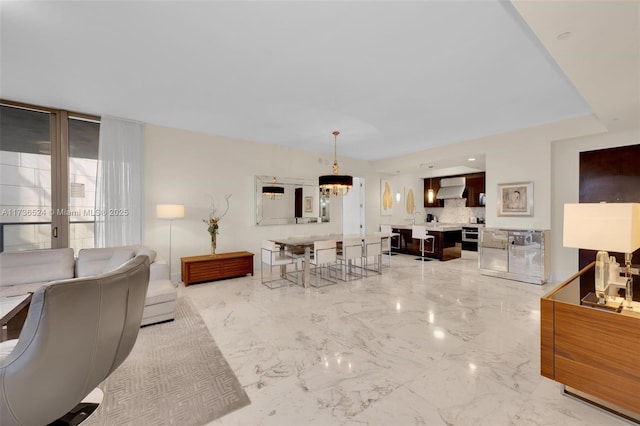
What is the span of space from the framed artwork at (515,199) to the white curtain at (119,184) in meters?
6.61

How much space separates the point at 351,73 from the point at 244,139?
3.45 meters

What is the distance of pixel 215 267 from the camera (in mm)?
4984

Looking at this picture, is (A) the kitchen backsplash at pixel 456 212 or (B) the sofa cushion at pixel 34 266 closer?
(B) the sofa cushion at pixel 34 266

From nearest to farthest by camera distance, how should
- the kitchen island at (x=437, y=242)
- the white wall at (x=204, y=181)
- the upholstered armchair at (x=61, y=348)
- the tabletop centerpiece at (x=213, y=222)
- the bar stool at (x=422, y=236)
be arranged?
the upholstered armchair at (x=61, y=348), the white wall at (x=204, y=181), the tabletop centerpiece at (x=213, y=222), the bar stool at (x=422, y=236), the kitchen island at (x=437, y=242)

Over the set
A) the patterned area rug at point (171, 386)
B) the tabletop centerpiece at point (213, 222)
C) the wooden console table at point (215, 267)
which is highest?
the tabletop centerpiece at point (213, 222)

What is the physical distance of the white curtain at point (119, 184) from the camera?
14.2ft

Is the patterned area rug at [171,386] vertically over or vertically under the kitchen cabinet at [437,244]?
under

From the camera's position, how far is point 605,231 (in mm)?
1701

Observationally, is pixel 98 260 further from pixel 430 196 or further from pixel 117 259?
pixel 430 196

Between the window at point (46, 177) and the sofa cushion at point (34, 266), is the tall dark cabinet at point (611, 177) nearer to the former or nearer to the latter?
the sofa cushion at point (34, 266)

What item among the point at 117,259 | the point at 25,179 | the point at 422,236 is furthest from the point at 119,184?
the point at 422,236

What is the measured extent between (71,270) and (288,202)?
4.00m

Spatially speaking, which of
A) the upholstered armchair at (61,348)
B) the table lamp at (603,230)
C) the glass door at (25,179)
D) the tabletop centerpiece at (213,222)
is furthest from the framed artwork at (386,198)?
the upholstered armchair at (61,348)

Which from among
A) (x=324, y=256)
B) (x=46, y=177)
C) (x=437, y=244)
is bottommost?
(x=437, y=244)
